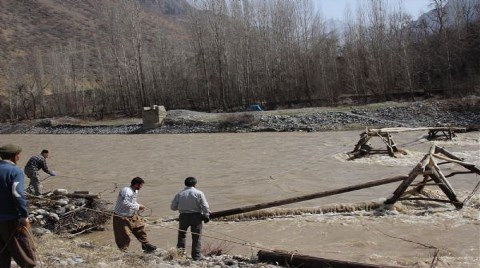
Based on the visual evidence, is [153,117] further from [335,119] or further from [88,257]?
[88,257]

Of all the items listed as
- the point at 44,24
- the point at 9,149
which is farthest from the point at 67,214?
the point at 44,24

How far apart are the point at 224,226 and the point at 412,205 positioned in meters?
5.10

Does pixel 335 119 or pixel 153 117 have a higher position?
pixel 153 117

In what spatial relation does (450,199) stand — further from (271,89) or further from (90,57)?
(90,57)

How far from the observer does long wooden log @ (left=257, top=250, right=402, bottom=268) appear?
7426 millimetres

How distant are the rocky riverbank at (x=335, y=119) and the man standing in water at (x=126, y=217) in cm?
2551

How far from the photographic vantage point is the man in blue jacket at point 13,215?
5727 mm

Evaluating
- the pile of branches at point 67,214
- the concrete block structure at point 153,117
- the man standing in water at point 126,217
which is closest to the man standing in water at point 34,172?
the pile of branches at point 67,214

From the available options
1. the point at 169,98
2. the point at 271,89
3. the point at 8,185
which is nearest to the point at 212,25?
the point at 271,89

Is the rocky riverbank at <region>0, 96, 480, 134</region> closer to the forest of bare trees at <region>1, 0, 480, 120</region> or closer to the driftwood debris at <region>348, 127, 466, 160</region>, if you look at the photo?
the forest of bare trees at <region>1, 0, 480, 120</region>

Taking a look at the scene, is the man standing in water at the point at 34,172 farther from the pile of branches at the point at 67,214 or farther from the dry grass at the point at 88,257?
the dry grass at the point at 88,257

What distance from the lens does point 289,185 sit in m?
16.9

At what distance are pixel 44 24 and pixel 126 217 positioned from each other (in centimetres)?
11877

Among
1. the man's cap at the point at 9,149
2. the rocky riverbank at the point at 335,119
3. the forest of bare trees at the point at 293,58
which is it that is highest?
the forest of bare trees at the point at 293,58
